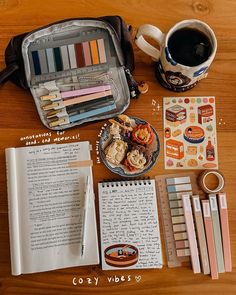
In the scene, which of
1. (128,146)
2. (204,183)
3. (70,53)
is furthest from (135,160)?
(70,53)

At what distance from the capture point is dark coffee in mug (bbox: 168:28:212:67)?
0.66 metres

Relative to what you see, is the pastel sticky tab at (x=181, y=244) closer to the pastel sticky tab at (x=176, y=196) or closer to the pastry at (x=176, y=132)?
the pastel sticky tab at (x=176, y=196)

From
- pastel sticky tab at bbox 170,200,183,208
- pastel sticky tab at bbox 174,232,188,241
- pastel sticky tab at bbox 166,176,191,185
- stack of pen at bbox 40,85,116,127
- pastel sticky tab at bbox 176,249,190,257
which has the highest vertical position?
stack of pen at bbox 40,85,116,127

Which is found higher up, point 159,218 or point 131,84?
point 131,84

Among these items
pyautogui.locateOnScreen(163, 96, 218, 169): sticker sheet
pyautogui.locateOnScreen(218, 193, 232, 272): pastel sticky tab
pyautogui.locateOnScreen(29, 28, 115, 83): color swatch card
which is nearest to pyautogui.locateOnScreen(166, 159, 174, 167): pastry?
pyautogui.locateOnScreen(163, 96, 218, 169): sticker sheet

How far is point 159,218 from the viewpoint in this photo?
70 cm

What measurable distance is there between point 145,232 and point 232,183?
0.19 m

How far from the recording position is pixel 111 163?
0.70 meters

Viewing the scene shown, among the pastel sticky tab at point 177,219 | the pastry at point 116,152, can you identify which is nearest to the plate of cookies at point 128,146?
the pastry at point 116,152

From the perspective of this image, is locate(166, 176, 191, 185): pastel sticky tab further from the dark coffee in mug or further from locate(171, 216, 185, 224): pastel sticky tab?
the dark coffee in mug

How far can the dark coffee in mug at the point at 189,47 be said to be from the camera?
66cm

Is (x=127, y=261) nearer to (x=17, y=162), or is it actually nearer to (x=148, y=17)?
(x=17, y=162)

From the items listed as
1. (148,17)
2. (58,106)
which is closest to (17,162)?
(58,106)

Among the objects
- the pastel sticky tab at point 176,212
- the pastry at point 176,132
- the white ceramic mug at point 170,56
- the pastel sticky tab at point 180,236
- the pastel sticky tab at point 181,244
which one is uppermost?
the white ceramic mug at point 170,56
